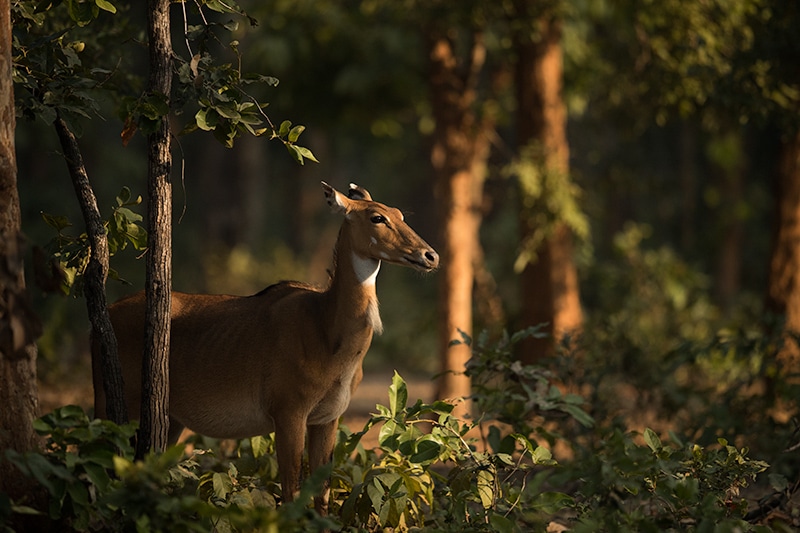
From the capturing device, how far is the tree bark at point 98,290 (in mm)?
5832

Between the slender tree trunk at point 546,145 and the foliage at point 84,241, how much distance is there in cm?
668

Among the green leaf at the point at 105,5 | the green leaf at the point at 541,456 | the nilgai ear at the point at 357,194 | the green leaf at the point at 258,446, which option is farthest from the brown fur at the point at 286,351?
the green leaf at the point at 105,5

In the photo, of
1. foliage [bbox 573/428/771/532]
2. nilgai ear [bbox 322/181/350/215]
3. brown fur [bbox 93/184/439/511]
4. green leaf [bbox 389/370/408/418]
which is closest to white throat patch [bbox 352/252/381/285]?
brown fur [bbox 93/184/439/511]

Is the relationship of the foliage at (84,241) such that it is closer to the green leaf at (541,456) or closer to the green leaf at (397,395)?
the green leaf at (397,395)

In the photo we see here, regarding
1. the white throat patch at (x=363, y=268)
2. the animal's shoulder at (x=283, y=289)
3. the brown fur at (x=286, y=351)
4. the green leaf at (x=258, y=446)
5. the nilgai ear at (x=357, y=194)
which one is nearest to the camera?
the brown fur at (x=286, y=351)

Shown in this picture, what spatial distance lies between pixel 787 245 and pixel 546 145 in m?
2.94

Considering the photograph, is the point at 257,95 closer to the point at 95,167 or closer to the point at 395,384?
the point at 95,167

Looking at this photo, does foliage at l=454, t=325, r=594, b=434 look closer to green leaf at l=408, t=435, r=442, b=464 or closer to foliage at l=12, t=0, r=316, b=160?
green leaf at l=408, t=435, r=442, b=464

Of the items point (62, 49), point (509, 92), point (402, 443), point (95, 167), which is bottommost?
point (95, 167)

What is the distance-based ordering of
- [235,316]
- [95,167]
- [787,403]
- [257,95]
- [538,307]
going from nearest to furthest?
[235,316] < [787,403] < [538,307] < [257,95] < [95,167]

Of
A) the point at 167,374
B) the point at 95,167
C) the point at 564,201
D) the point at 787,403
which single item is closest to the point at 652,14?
the point at 564,201

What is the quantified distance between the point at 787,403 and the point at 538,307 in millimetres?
3435

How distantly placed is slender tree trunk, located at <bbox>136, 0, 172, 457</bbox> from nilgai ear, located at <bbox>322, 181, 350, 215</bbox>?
3.04 feet

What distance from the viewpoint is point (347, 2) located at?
1355cm
